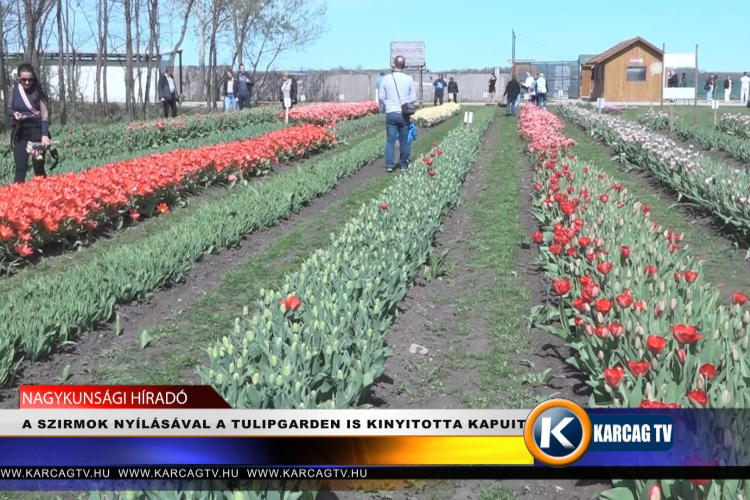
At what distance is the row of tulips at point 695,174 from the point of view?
7.79m

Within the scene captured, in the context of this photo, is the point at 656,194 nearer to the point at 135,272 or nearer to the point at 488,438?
the point at 135,272

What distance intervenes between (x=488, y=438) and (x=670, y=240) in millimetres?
3066

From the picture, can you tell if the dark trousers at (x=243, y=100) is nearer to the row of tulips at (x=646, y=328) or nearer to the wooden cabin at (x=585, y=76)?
the row of tulips at (x=646, y=328)

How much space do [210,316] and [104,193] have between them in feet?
10.8

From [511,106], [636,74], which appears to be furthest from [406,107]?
[636,74]

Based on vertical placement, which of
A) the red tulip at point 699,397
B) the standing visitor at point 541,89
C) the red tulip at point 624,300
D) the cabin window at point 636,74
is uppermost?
the cabin window at point 636,74

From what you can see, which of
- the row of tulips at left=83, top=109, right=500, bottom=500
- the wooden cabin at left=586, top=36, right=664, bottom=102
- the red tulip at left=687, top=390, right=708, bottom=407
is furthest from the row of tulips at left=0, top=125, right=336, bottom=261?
the wooden cabin at left=586, top=36, right=664, bottom=102

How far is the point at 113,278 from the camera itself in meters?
Result: 5.71

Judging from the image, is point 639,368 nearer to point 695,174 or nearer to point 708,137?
point 695,174

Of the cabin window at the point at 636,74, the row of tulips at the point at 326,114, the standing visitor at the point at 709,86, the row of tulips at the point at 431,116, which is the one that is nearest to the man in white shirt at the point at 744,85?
the standing visitor at the point at 709,86

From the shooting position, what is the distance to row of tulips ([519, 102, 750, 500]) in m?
2.81

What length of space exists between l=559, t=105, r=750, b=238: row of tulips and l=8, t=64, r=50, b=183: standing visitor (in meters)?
7.84

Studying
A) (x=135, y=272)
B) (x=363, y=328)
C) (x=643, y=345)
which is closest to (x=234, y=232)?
(x=135, y=272)

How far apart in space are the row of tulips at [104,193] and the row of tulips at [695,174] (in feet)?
19.2
